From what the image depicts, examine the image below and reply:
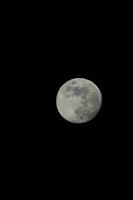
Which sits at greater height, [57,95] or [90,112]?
[57,95]

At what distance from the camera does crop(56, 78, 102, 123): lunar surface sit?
6.07m

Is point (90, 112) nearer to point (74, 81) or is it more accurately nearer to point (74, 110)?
point (74, 110)

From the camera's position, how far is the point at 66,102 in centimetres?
612

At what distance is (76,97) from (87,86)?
1.21 ft

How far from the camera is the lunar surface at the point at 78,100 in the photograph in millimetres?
6066

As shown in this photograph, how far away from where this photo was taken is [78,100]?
19.9 ft

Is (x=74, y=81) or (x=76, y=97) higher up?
(x=74, y=81)

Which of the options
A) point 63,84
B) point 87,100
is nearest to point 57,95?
point 63,84

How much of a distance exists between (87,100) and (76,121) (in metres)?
0.47

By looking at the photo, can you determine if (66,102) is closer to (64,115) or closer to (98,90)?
(64,115)

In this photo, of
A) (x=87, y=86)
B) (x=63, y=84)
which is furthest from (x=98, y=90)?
(x=63, y=84)

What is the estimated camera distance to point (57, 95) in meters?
6.40

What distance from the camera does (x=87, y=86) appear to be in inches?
247

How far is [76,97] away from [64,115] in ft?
1.46
